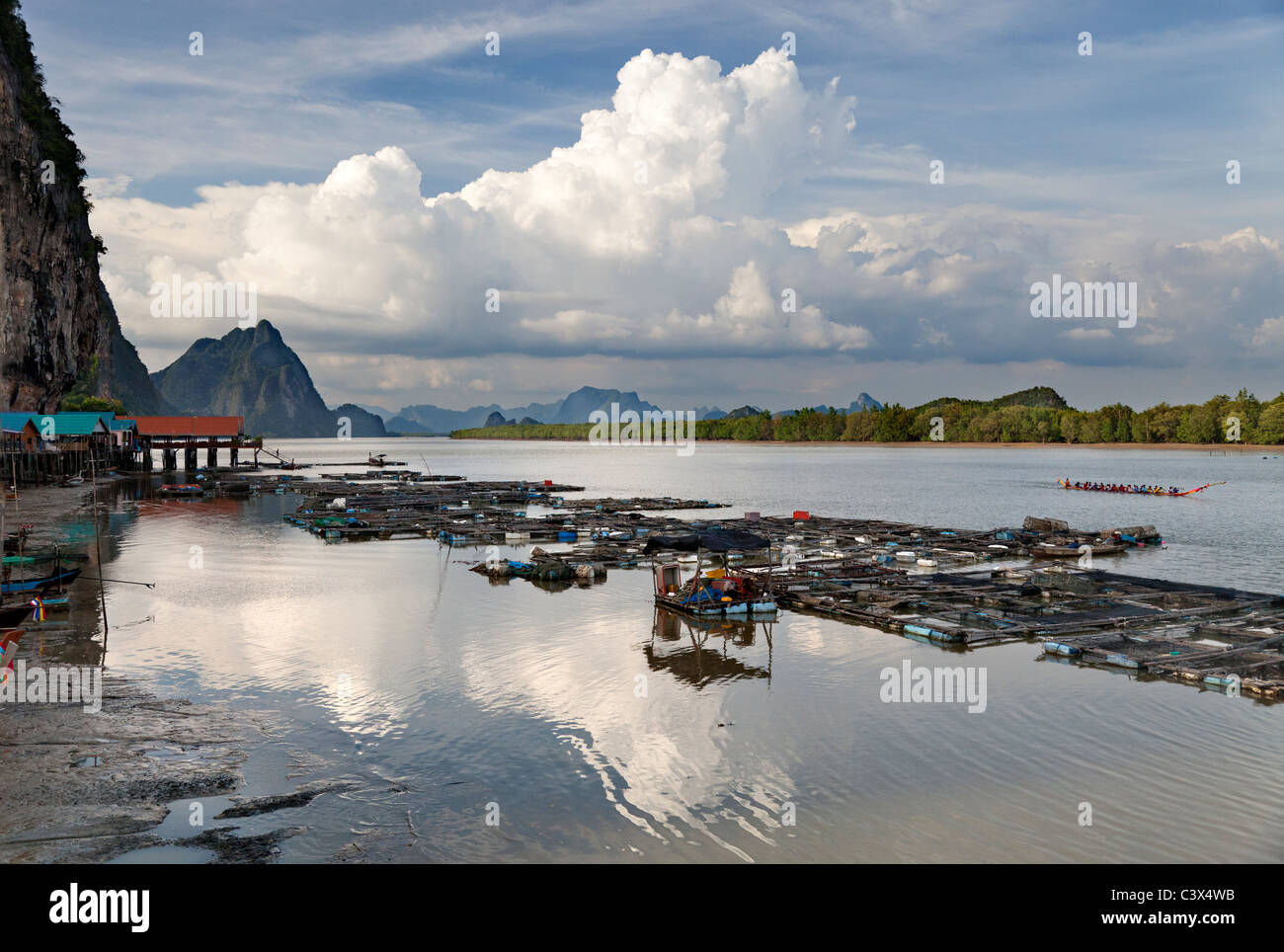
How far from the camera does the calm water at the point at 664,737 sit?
14.2 m

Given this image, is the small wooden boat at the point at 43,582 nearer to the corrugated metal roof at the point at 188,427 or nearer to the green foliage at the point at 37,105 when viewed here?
the green foliage at the point at 37,105

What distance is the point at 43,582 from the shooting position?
31.8 meters

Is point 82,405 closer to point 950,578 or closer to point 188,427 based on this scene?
point 188,427

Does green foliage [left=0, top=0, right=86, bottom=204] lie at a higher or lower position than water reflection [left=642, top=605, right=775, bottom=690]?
higher

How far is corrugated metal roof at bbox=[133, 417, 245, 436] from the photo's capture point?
384 ft

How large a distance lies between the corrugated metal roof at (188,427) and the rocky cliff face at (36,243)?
15.1 m

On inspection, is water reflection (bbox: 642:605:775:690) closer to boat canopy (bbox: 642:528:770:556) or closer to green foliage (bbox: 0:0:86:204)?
boat canopy (bbox: 642:528:770:556)

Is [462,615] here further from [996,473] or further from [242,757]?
[996,473]

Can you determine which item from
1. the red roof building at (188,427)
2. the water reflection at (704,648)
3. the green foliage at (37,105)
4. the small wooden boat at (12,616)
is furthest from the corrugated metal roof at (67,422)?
the water reflection at (704,648)

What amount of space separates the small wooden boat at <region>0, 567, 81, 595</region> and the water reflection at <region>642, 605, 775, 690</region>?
24.2 meters

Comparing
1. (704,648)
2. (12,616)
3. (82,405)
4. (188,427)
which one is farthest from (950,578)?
(82,405)

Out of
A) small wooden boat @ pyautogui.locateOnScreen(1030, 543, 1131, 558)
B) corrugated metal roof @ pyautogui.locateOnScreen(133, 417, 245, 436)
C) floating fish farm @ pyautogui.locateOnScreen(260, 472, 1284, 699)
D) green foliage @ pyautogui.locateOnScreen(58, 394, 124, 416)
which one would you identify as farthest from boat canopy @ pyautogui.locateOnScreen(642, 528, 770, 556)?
green foliage @ pyautogui.locateOnScreen(58, 394, 124, 416)

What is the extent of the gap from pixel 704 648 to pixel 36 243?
296 feet
